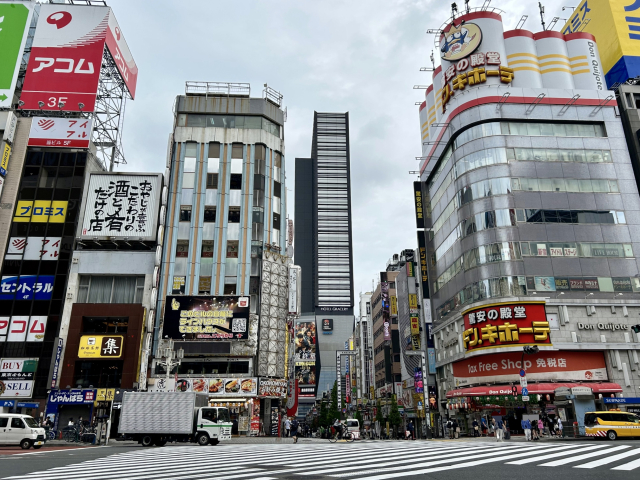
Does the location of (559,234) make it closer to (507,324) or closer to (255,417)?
(507,324)

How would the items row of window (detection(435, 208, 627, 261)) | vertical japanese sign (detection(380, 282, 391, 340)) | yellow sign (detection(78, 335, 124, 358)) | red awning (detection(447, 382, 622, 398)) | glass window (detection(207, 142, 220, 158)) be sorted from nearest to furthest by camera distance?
red awning (detection(447, 382, 622, 398)) < row of window (detection(435, 208, 627, 261)) < yellow sign (detection(78, 335, 124, 358)) < glass window (detection(207, 142, 220, 158)) < vertical japanese sign (detection(380, 282, 391, 340))

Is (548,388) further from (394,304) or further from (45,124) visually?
(45,124)

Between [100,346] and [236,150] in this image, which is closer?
[100,346]

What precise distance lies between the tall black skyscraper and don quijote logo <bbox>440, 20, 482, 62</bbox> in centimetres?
13060

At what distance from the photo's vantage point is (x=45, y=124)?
53.2 metres

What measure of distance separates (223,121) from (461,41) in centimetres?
2978

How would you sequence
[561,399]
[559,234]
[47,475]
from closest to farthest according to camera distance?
[47,475]
[561,399]
[559,234]

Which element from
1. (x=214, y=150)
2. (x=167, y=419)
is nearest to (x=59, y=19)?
(x=214, y=150)

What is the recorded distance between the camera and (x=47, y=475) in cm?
1198

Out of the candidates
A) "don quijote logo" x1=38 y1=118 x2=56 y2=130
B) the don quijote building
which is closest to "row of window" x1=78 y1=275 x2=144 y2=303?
"don quijote logo" x1=38 y1=118 x2=56 y2=130

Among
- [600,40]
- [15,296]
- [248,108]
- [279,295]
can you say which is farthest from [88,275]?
[600,40]

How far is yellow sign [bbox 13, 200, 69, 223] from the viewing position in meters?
49.8

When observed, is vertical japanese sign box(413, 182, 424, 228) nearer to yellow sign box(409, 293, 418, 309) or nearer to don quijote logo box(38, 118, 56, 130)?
yellow sign box(409, 293, 418, 309)

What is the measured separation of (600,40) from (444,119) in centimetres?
2744
